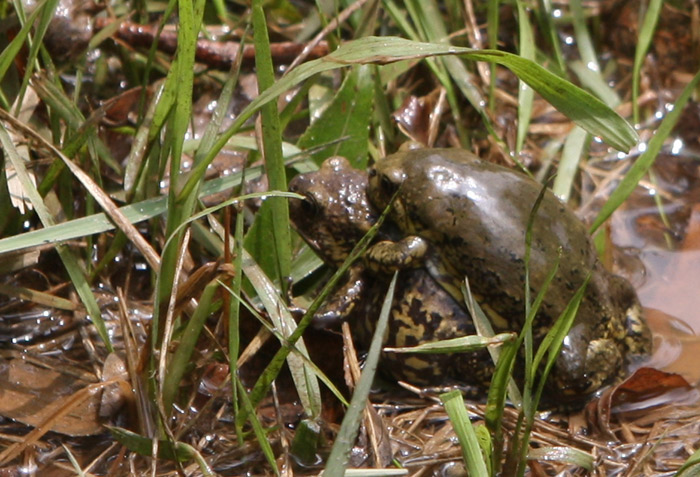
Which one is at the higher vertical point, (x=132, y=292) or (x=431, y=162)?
(x=431, y=162)

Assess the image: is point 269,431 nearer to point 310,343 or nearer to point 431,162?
point 310,343

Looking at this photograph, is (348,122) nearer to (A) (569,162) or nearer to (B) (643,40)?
(A) (569,162)

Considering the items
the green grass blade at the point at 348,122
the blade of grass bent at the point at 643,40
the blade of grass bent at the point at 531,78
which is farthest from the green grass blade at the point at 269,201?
the blade of grass bent at the point at 643,40

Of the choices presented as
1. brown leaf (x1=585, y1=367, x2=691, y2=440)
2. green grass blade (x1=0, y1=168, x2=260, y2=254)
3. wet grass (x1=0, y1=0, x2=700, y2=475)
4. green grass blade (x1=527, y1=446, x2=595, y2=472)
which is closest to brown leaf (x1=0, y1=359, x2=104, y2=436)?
wet grass (x1=0, y1=0, x2=700, y2=475)

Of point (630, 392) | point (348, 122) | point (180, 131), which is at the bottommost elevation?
point (630, 392)

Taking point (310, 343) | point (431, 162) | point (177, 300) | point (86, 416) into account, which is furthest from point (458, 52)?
point (86, 416)

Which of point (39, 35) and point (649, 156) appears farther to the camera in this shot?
point (649, 156)

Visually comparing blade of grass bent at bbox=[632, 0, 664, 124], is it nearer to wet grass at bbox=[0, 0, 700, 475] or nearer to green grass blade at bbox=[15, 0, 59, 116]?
wet grass at bbox=[0, 0, 700, 475]

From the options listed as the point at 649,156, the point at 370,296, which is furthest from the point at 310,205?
the point at 649,156
